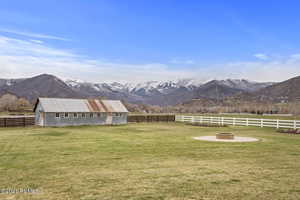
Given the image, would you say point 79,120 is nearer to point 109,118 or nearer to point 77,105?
point 77,105

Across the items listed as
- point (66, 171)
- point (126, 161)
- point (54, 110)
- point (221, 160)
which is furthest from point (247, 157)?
point (54, 110)

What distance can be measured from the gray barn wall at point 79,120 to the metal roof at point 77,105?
874 mm

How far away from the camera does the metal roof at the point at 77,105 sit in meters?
38.5

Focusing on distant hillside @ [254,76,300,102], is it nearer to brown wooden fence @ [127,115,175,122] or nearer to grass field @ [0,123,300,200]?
brown wooden fence @ [127,115,175,122]

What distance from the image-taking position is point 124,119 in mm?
44844

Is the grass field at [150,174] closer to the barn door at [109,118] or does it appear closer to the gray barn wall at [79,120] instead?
the gray barn wall at [79,120]

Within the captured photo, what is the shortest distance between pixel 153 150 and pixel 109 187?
731 cm

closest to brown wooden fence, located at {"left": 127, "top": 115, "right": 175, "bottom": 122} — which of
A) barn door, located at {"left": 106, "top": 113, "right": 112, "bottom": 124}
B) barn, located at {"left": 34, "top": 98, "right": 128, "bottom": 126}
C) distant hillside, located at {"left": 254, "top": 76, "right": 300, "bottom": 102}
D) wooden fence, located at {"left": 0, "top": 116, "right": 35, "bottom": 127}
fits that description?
barn, located at {"left": 34, "top": 98, "right": 128, "bottom": 126}

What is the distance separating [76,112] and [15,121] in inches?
312

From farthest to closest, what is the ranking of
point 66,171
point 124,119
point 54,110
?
point 124,119 → point 54,110 → point 66,171

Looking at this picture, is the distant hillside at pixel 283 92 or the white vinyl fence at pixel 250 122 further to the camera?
the distant hillside at pixel 283 92

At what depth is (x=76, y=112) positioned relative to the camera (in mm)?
39656

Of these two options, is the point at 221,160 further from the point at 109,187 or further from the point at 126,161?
the point at 109,187

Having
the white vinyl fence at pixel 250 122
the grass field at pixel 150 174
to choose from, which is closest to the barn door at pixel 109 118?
the white vinyl fence at pixel 250 122
